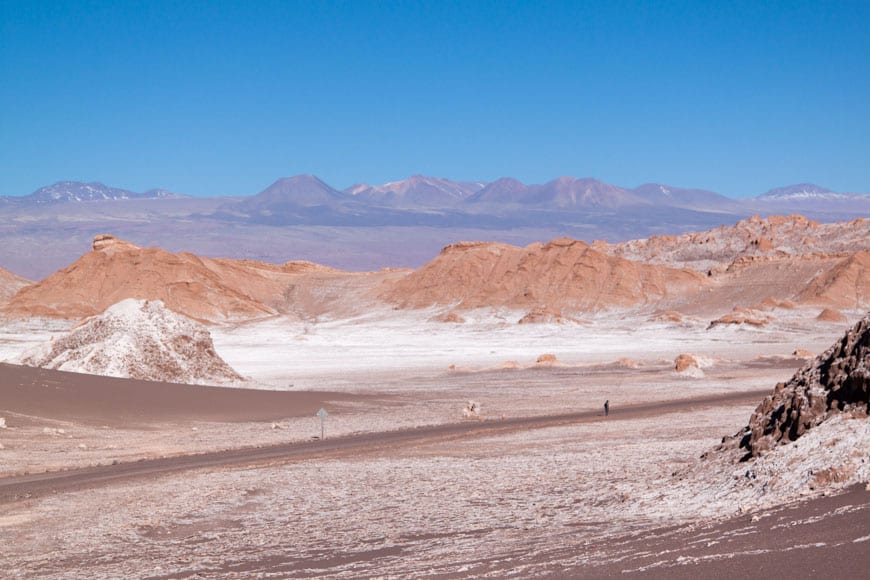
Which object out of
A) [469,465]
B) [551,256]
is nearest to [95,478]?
[469,465]

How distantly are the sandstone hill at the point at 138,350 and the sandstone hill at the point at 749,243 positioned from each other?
90803 millimetres

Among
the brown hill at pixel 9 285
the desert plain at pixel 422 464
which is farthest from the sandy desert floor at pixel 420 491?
the brown hill at pixel 9 285

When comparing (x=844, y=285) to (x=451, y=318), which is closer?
(x=844, y=285)

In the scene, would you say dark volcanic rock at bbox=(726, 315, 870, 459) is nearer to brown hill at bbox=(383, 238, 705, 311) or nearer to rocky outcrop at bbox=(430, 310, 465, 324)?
rocky outcrop at bbox=(430, 310, 465, 324)

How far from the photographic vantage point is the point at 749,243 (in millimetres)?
128375

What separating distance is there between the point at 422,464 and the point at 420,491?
124 inches

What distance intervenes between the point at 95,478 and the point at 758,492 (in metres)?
12.0

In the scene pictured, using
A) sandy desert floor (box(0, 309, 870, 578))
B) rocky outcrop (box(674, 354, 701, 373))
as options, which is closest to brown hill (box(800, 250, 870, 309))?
rocky outcrop (box(674, 354, 701, 373))

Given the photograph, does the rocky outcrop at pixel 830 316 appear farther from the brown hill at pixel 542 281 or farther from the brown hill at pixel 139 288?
the brown hill at pixel 139 288

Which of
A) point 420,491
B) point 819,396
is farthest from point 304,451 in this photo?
point 819,396

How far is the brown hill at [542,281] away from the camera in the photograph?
101562 mm

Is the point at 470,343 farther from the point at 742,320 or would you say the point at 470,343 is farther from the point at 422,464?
the point at 422,464

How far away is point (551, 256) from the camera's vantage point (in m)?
110

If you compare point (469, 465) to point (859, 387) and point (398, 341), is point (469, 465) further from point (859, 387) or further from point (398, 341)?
point (398, 341)
